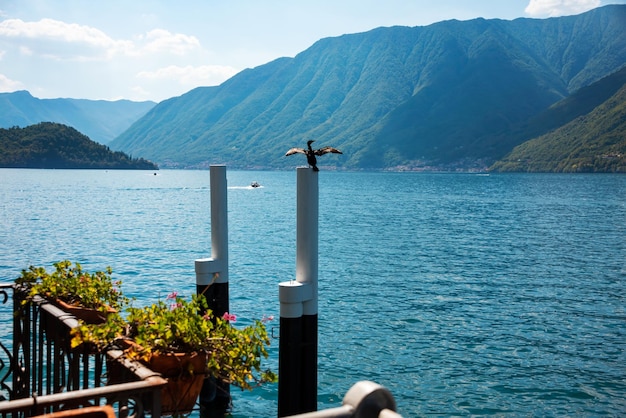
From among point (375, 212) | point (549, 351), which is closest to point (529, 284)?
point (549, 351)

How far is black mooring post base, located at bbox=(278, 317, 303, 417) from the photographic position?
7152 millimetres

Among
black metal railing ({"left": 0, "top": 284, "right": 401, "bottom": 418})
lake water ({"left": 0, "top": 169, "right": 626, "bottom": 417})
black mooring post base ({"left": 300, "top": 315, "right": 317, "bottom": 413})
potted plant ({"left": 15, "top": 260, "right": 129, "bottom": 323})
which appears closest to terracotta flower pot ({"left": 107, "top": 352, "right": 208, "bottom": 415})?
black metal railing ({"left": 0, "top": 284, "right": 401, "bottom": 418})

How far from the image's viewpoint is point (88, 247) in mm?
41000

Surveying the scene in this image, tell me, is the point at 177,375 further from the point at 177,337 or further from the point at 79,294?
the point at 79,294

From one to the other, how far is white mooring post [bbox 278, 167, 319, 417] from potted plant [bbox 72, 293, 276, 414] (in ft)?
6.07

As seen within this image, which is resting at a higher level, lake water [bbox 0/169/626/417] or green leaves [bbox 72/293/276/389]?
green leaves [bbox 72/293/276/389]

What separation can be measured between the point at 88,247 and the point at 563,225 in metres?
40.1

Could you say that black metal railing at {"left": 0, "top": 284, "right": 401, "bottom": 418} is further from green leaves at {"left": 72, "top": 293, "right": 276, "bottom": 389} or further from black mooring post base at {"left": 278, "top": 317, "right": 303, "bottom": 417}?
black mooring post base at {"left": 278, "top": 317, "right": 303, "bottom": 417}

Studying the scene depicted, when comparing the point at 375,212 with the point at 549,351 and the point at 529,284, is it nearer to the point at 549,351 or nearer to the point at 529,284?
the point at 529,284

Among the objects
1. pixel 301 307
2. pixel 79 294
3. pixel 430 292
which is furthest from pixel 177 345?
pixel 430 292

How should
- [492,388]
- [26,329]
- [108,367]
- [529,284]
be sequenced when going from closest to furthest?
[108,367]
[26,329]
[492,388]
[529,284]

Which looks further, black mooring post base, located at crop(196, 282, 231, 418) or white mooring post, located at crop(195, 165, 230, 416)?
white mooring post, located at crop(195, 165, 230, 416)

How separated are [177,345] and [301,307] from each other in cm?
240

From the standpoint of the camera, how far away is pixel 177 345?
4.93 metres
